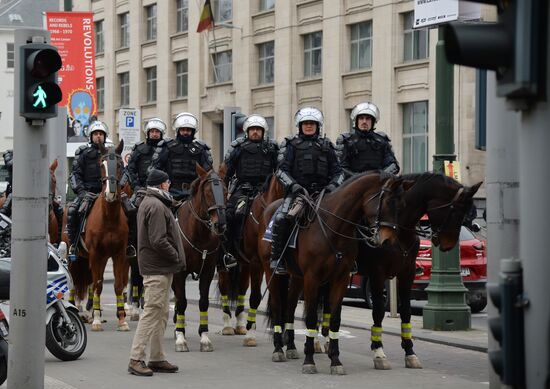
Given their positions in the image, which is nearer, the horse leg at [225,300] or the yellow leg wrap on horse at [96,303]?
the horse leg at [225,300]

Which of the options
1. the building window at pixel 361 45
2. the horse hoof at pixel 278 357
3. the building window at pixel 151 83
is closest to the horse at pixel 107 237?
the horse hoof at pixel 278 357

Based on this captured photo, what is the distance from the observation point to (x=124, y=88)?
60.8 m

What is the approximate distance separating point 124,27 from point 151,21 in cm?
325

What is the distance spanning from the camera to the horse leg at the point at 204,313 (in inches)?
542

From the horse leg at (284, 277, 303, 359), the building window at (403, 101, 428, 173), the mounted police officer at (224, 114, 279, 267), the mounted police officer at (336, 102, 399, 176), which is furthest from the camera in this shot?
the building window at (403, 101, 428, 173)

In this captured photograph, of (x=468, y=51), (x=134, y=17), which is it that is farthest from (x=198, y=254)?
→ (x=134, y=17)

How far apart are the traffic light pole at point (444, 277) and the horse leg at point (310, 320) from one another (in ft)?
13.3

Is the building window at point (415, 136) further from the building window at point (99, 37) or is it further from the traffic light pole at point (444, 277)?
the building window at point (99, 37)

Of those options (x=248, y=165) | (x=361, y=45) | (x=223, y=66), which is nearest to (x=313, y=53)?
(x=361, y=45)

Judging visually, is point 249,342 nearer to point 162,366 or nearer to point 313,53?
point 162,366

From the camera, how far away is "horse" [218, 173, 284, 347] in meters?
14.3

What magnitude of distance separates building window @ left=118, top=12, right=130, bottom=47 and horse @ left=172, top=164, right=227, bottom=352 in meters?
46.7

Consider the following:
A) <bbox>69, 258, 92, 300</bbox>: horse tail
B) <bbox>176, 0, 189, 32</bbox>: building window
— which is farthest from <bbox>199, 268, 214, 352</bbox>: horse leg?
<bbox>176, 0, 189, 32</bbox>: building window

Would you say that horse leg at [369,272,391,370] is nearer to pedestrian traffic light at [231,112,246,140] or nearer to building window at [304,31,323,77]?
pedestrian traffic light at [231,112,246,140]
